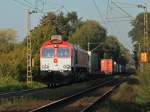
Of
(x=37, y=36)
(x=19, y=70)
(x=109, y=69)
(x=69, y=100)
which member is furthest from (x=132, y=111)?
(x=109, y=69)

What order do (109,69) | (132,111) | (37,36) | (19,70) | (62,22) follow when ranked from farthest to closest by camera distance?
(62,22) < (109,69) < (37,36) < (19,70) < (132,111)

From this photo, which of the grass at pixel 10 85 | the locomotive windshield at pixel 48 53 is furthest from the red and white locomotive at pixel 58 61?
the grass at pixel 10 85

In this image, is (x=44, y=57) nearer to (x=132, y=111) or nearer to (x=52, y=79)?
(x=52, y=79)

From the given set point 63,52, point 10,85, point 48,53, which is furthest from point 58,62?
point 10,85

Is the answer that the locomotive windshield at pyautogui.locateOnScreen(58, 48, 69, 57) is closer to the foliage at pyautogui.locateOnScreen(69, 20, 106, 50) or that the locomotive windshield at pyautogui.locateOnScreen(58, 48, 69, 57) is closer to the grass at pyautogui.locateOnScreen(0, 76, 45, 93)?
the grass at pyautogui.locateOnScreen(0, 76, 45, 93)

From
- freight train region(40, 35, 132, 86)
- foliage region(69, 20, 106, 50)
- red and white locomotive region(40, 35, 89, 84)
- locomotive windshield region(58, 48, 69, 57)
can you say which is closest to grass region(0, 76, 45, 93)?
freight train region(40, 35, 132, 86)

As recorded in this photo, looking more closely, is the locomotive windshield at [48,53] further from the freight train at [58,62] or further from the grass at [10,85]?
the grass at [10,85]

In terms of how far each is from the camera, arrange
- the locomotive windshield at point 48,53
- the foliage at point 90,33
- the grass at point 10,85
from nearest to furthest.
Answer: the grass at point 10,85, the locomotive windshield at point 48,53, the foliage at point 90,33

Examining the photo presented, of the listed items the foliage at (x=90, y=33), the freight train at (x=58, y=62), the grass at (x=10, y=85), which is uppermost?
the foliage at (x=90, y=33)

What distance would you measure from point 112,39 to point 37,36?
81428 millimetres

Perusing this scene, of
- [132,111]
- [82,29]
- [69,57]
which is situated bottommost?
[132,111]

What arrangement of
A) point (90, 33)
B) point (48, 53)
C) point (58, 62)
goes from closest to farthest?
point (58, 62) → point (48, 53) → point (90, 33)

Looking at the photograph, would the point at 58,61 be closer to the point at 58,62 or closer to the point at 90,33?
the point at 58,62

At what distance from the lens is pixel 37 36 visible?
5541cm
